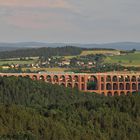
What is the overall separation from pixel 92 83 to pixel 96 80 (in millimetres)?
1223

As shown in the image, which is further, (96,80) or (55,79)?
(55,79)

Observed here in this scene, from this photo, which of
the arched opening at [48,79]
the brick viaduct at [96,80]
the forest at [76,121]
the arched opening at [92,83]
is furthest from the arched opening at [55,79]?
the forest at [76,121]

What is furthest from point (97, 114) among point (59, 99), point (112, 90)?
point (112, 90)

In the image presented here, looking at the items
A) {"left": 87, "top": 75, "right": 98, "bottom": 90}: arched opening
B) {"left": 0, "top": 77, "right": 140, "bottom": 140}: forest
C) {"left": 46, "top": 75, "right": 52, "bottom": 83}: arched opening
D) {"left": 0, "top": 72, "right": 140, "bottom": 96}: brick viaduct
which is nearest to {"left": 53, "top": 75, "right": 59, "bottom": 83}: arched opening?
{"left": 0, "top": 72, "right": 140, "bottom": 96}: brick viaduct

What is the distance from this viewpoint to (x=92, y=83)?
17638cm

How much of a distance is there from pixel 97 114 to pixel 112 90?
260 ft

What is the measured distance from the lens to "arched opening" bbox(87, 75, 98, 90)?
17275 cm

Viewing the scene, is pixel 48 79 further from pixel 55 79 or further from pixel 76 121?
pixel 76 121

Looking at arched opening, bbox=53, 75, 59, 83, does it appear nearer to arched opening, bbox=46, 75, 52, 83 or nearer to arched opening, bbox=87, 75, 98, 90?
arched opening, bbox=46, 75, 52, 83

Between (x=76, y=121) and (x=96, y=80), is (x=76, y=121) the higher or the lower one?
the higher one

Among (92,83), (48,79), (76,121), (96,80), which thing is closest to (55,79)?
(48,79)

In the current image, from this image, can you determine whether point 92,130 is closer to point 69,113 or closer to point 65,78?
point 69,113

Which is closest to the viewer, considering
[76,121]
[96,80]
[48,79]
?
[76,121]

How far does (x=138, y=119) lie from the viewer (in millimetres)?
91438
